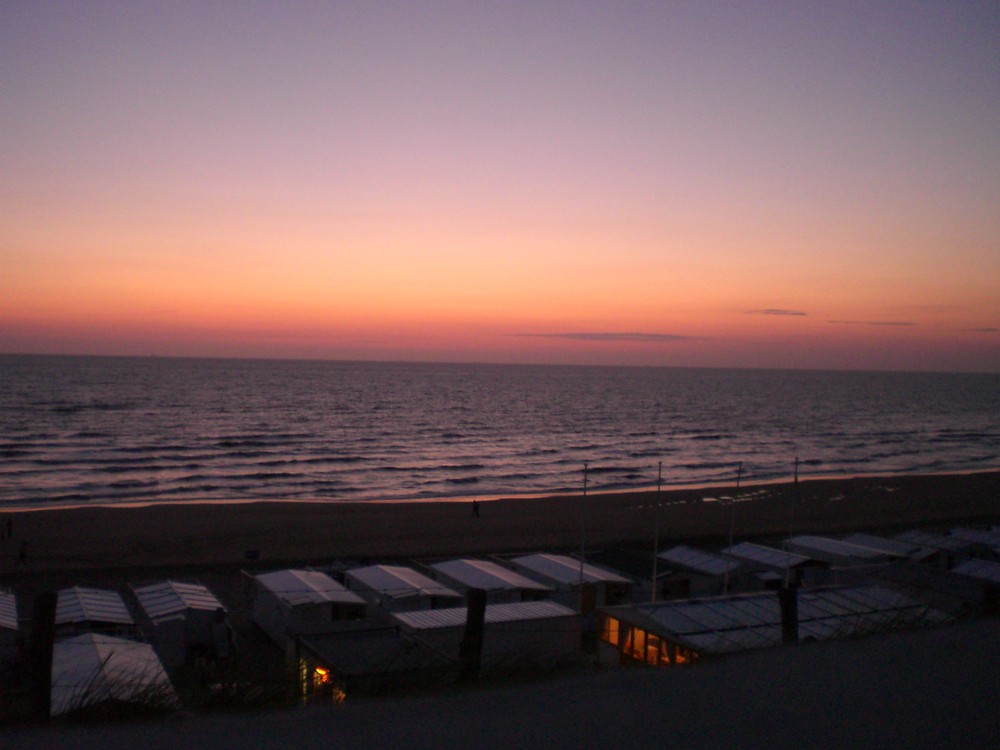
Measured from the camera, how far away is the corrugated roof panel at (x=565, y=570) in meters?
18.8

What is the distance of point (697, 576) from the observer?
20359mm

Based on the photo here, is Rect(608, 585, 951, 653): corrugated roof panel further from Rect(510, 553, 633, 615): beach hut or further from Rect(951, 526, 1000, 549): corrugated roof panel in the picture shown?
Rect(951, 526, 1000, 549): corrugated roof panel

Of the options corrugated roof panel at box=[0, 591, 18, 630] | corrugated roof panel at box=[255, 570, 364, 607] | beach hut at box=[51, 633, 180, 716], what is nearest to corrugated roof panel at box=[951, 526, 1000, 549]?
corrugated roof panel at box=[255, 570, 364, 607]

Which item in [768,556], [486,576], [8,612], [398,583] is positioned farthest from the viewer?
[768,556]

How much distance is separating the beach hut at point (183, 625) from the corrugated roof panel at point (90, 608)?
2.01 ft

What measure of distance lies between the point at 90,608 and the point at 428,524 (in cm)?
1723

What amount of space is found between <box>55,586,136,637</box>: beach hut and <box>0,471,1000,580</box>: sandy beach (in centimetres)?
772

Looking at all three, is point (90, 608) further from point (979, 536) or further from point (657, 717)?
point (979, 536)

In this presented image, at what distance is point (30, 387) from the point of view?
358 ft

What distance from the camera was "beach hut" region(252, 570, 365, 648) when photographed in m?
16.0

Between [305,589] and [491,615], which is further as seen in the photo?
[305,589]

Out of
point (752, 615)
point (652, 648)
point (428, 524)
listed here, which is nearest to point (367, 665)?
point (652, 648)

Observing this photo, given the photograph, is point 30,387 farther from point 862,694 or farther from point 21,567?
point 862,694

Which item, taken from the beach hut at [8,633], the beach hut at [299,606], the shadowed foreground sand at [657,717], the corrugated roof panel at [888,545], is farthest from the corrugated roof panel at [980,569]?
the beach hut at [8,633]
